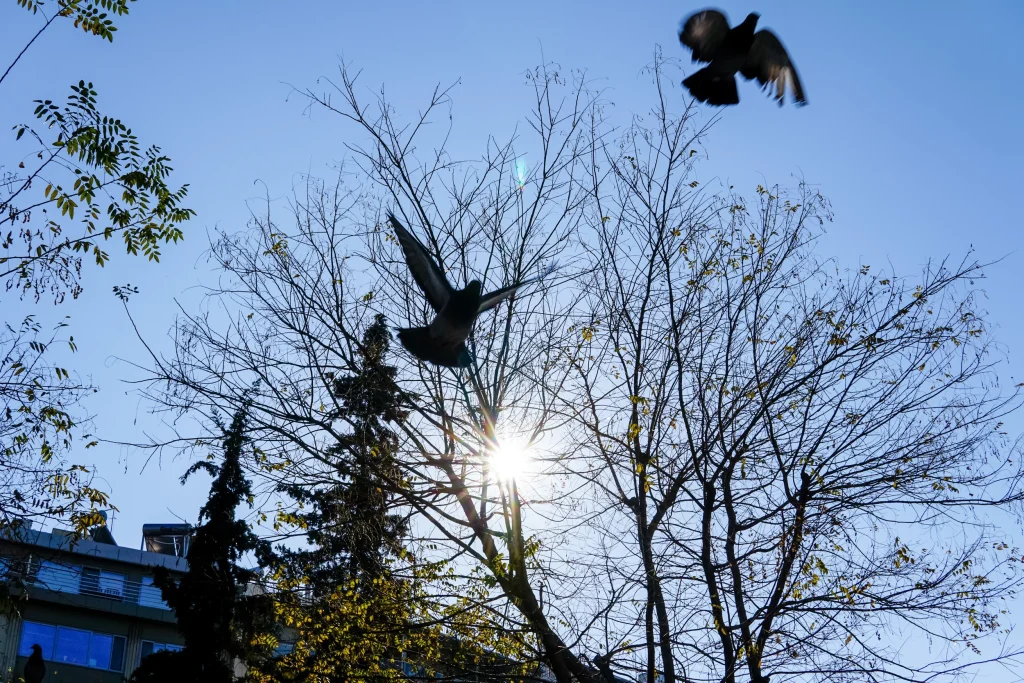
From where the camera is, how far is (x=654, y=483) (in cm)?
725

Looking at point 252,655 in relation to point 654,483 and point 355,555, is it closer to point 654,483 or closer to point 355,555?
point 355,555

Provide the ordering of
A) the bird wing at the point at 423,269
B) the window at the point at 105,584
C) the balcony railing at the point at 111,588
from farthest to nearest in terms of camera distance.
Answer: the window at the point at 105,584 → the balcony railing at the point at 111,588 → the bird wing at the point at 423,269

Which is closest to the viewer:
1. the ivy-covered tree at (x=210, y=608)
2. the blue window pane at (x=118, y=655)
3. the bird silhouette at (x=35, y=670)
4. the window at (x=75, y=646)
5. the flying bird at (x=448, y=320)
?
the flying bird at (x=448, y=320)

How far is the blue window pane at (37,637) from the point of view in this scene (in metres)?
24.2

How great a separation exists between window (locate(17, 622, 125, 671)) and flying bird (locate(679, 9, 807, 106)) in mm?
23629

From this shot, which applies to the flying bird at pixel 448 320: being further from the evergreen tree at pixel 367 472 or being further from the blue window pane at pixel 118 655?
the blue window pane at pixel 118 655

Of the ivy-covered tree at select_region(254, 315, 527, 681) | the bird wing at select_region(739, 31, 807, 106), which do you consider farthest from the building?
the bird wing at select_region(739, 31, 807, 106)

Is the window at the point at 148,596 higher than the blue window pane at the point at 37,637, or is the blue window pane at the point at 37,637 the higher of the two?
the window at the point at 148,596

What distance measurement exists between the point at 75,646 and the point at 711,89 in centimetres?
2380

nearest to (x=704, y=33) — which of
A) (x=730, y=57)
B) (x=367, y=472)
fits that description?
(x=730, y=57)

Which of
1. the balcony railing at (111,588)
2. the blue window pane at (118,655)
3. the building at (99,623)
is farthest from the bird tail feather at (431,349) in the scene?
the blue window pane at (118,655)

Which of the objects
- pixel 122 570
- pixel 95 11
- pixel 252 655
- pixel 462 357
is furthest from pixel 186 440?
pixel 122 570

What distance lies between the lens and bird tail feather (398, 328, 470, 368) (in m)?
7.08

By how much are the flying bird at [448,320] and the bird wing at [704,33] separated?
229 centimetres
